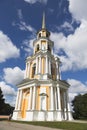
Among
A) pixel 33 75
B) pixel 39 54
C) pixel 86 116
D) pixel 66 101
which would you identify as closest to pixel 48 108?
pixel 66 101

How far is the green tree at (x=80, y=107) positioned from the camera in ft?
164

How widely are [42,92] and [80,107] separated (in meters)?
29.2

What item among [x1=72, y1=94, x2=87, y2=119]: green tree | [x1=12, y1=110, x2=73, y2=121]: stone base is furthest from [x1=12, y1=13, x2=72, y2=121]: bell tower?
[x1=72, y1=94, x2=87, y2=119]: green tree

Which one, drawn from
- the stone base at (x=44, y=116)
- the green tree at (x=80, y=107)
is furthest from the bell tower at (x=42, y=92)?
the green tree at (x=80, y=107)

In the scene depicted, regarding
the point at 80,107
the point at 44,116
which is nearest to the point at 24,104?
the point at 44,116

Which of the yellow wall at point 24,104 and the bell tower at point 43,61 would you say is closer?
the yellow wall at point 24,104

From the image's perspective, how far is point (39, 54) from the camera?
1213 inches

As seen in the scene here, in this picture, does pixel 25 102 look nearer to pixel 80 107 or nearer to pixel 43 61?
pixel 43 61

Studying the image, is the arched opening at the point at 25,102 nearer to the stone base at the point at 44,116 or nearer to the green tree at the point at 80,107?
the stone base at the point at 44,116

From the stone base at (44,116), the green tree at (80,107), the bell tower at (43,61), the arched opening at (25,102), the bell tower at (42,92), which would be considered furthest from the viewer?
the green tree at (80,107)

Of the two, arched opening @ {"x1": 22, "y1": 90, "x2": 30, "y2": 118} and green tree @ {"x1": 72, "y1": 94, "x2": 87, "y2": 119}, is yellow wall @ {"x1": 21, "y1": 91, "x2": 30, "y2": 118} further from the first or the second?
green tree @ {"x1": 72, "y1": 94, "x2": 87, "y2": 119}

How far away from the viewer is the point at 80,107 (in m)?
51.3

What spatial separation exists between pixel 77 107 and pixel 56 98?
2871 cm

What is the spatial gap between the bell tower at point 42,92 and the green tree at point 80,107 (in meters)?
22.9
